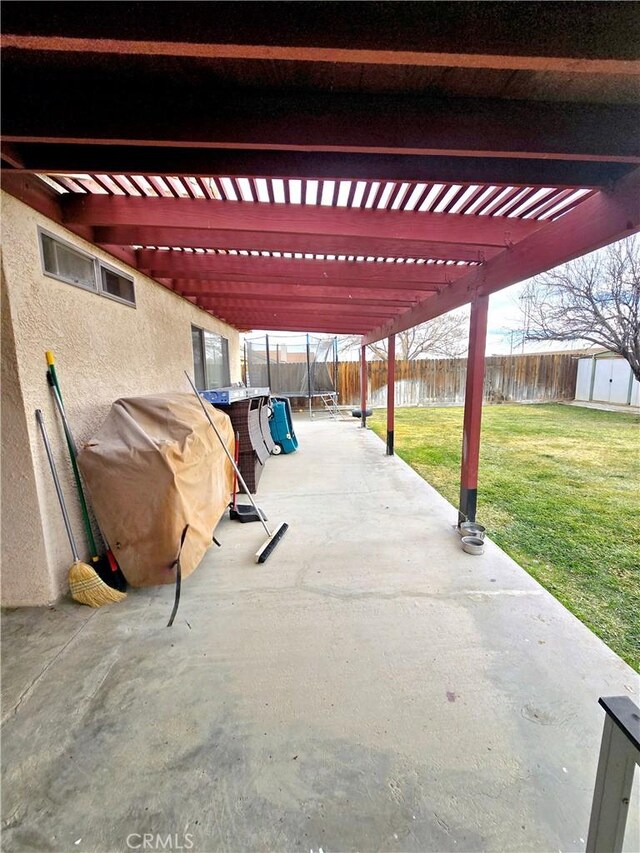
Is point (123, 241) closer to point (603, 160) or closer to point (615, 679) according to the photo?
point (603, 160)

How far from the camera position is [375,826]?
47.4 inches

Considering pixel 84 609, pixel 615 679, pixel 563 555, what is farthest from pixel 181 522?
pixel 563 555

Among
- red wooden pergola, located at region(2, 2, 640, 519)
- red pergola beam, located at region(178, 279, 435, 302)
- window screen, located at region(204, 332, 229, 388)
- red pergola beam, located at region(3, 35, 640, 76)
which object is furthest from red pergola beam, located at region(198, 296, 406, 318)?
red pergola beam, located at region(3, 35, 640, 76)

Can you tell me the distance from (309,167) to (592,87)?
120 centimetres

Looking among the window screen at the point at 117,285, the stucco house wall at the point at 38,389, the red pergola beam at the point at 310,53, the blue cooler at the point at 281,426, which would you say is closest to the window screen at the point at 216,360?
the blue cooler at the point at 281,426

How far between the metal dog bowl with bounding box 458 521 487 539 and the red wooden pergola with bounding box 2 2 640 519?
87.3 inches

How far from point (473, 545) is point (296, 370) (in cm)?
1068

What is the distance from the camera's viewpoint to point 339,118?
55.2 inches

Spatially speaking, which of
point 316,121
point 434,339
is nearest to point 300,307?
point 316,121

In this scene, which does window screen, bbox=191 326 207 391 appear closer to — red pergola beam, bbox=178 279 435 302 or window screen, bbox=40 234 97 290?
red pergola beam, bbox=178 279 435 302

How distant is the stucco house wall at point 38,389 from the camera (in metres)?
2.17

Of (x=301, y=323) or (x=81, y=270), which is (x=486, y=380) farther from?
(x=81, y=270)
